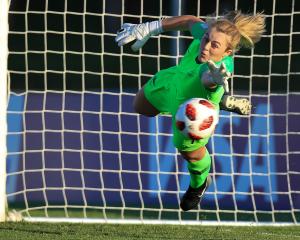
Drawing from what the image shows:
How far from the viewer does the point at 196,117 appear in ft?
18.9

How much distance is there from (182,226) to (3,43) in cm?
188

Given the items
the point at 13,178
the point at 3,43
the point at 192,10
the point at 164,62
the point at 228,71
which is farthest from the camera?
the point at 192,10

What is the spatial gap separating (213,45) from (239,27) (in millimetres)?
239

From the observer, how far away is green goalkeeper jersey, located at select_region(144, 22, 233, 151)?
5.96 metres

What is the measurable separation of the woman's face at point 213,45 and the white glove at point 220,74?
53 centimetres

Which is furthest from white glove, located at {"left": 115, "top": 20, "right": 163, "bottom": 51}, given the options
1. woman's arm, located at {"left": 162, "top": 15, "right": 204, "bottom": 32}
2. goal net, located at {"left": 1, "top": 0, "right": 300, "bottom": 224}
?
goal net, located at {"left": 1, "top": 0, "right": 300, "bottom": 224}

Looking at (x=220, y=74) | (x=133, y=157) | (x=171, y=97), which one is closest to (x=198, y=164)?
(x=171, y=97)

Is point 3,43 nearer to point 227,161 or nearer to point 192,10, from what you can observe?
point 227,161

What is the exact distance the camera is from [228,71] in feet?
17.7

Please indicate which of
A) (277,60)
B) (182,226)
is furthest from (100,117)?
(277,60)

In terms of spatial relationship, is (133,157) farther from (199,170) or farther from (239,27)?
(239,27)

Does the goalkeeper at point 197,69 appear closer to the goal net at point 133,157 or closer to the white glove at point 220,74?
the white glove at point 220,74

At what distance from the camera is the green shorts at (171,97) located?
6035 millimetres

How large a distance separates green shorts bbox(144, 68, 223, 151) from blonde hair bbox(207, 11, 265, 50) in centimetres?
37
